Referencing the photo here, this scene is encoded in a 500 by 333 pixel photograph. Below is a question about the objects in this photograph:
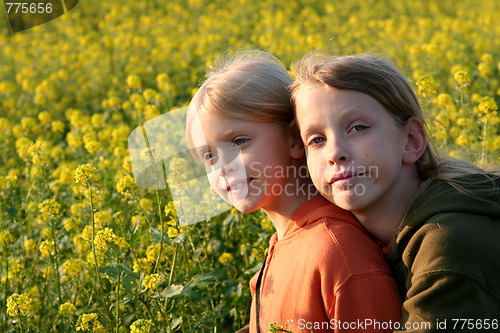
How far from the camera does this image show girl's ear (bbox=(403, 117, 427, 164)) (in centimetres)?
185

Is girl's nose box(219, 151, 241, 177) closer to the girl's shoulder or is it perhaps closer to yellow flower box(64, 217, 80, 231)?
the girl's shoulder

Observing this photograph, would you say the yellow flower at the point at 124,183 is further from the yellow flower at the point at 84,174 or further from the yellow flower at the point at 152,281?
the yellow flower at the point at 152,281

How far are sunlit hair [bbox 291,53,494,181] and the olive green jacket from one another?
157mm

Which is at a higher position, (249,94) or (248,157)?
(249,94)

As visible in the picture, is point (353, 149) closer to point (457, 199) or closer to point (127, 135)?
point (457, 199)

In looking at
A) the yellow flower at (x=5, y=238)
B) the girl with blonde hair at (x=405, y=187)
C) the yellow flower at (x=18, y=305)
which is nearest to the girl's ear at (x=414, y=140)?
the girl with blonde hair at (x=405, y=187)

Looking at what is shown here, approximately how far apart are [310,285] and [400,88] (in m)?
0.69

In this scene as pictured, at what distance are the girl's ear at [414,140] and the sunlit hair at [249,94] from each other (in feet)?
1.26

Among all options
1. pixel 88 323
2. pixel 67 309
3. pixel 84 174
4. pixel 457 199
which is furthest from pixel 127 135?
pixel 457 199

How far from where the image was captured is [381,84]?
180 cm

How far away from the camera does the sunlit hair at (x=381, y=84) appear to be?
1.77 meters

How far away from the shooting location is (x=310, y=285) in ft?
5.63

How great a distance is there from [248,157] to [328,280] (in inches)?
19.5

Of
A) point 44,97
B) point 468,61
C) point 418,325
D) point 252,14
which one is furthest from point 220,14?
point 418,325
